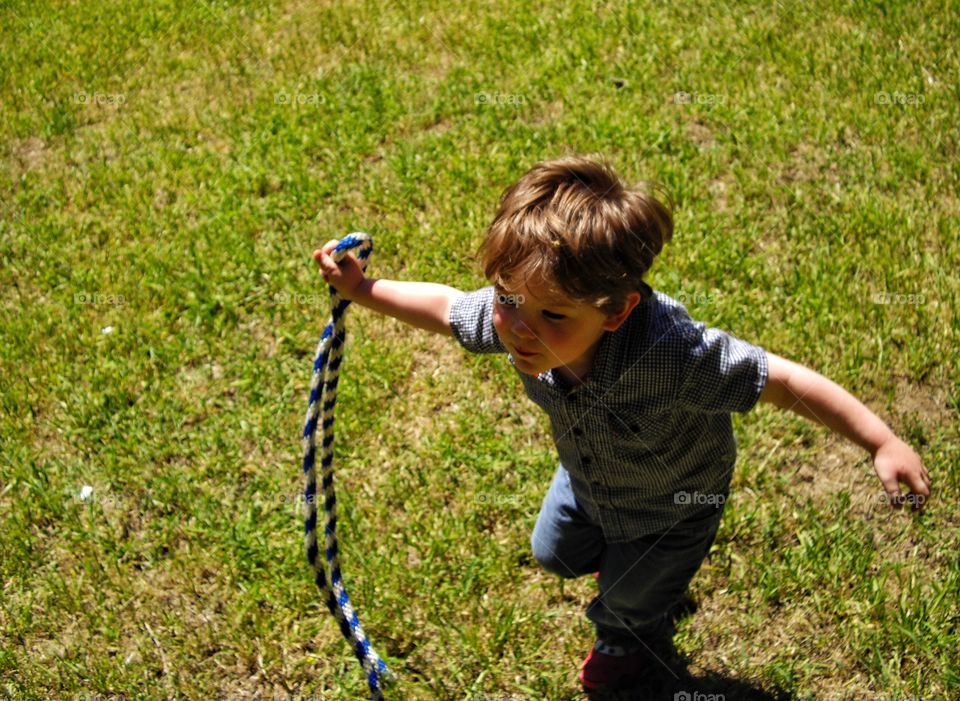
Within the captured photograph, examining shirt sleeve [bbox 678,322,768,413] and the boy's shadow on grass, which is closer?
shirt sleeve [bbox 678,322,768,413]

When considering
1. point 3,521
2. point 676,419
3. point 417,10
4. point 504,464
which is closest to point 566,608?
point 504,464

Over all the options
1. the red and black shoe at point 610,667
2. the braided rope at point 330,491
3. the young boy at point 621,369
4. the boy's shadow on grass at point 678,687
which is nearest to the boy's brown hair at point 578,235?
the young boy at point 621,369

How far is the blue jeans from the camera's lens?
2.85m

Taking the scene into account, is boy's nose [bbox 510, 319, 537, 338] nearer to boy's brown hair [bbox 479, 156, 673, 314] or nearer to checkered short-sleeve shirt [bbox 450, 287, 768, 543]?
boy's brown hair [bbox 479, 156, 673, 314]

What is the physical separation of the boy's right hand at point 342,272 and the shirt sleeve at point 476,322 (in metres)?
0.31

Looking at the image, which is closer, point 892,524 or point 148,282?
point 892,524

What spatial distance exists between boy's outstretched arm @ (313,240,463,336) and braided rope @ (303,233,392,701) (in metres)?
0.10

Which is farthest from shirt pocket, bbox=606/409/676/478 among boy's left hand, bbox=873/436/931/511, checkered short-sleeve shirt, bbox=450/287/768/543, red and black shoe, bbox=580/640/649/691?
red and black shoe, bbox=580/640/649/691

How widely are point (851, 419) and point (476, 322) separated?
102cm

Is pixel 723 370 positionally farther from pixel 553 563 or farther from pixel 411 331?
pixel 411 331

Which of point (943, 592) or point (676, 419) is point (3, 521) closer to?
point (676, 419)

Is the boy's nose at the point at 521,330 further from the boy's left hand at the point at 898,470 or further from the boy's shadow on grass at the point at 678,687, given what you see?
the boy's shadow on grass at the point at 678,687

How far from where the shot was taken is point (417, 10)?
5957 millimetres

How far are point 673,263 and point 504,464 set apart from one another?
1.28m
